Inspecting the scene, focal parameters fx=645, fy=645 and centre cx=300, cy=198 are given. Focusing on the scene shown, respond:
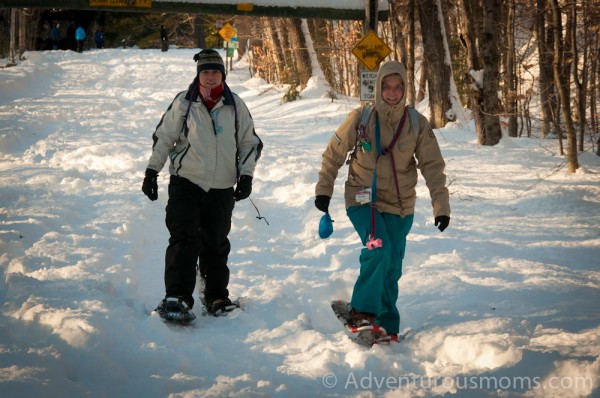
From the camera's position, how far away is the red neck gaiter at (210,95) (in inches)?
192

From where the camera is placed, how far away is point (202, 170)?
4.88 meters

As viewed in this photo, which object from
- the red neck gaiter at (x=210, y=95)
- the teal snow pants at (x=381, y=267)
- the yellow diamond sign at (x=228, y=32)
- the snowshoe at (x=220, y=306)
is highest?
the yellow diamond sign at (x=228, y=32)

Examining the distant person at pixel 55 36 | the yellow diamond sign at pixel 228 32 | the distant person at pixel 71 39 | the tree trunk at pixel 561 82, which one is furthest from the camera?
the distant person at pixel 71 39

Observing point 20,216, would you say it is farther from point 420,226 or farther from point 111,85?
point 111,85

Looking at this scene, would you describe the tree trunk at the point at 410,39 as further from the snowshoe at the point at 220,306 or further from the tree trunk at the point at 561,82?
the snowshoe at the point at 220,306

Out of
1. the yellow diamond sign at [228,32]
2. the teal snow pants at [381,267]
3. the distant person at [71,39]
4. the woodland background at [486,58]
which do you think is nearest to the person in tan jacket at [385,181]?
the teal snow pants at [381,267]

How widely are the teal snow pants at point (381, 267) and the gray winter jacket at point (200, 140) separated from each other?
107cm

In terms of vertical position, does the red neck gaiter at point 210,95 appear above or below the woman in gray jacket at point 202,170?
above

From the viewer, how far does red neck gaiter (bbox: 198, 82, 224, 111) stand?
4879 mm

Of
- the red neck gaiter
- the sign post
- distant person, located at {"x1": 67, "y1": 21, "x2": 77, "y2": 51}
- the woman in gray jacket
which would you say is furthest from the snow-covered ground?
distant person, located at {"x1": 67, "y1": 21, "x2": 77, "y2": 51}

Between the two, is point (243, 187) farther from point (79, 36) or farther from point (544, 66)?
point (79, 36)

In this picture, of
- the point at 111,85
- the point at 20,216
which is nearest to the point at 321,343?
the point at 20,216

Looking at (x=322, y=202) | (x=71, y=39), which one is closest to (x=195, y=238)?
(x=322, y=202)

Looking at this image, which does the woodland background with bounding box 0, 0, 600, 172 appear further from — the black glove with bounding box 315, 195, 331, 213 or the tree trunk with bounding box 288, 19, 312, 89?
the black glove with bounding box 315, 195, 331, 213
